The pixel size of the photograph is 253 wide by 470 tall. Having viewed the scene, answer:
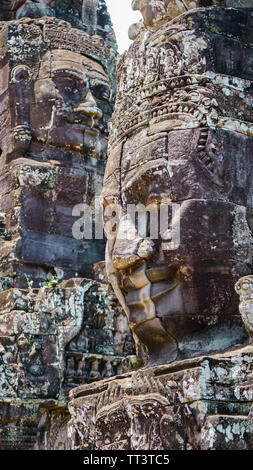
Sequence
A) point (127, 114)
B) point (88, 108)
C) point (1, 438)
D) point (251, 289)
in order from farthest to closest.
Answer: point (88, 108) < point (1, 438) < point (127, 114) < point (251, 289)

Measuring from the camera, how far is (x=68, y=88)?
1223cm

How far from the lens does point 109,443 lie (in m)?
7.11

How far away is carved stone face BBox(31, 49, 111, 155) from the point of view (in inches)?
477

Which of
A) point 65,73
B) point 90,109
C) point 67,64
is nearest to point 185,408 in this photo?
point 90,109

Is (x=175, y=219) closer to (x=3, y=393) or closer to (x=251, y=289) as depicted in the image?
(x=251, y=289)

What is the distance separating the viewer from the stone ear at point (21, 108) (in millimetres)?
11969

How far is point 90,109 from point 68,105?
11.0 inches

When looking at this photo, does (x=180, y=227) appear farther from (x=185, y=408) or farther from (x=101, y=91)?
(x=101, y=91)

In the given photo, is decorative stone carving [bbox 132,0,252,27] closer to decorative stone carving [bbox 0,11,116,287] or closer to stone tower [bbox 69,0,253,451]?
stone tower [bbox 69,0,253,451]

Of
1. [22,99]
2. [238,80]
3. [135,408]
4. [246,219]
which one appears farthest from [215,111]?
[22,99]

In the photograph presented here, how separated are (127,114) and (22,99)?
4.52m

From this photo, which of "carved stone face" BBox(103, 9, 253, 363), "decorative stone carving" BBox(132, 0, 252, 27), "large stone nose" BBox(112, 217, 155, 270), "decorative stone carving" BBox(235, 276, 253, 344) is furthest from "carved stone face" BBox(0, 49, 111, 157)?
"decorative stone carving" BBox(235, 276, 253, 344)

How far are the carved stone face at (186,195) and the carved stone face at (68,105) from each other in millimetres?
4384

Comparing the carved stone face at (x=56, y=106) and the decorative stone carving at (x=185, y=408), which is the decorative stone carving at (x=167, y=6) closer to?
the decorative stone carving at (x=185, y=408)
